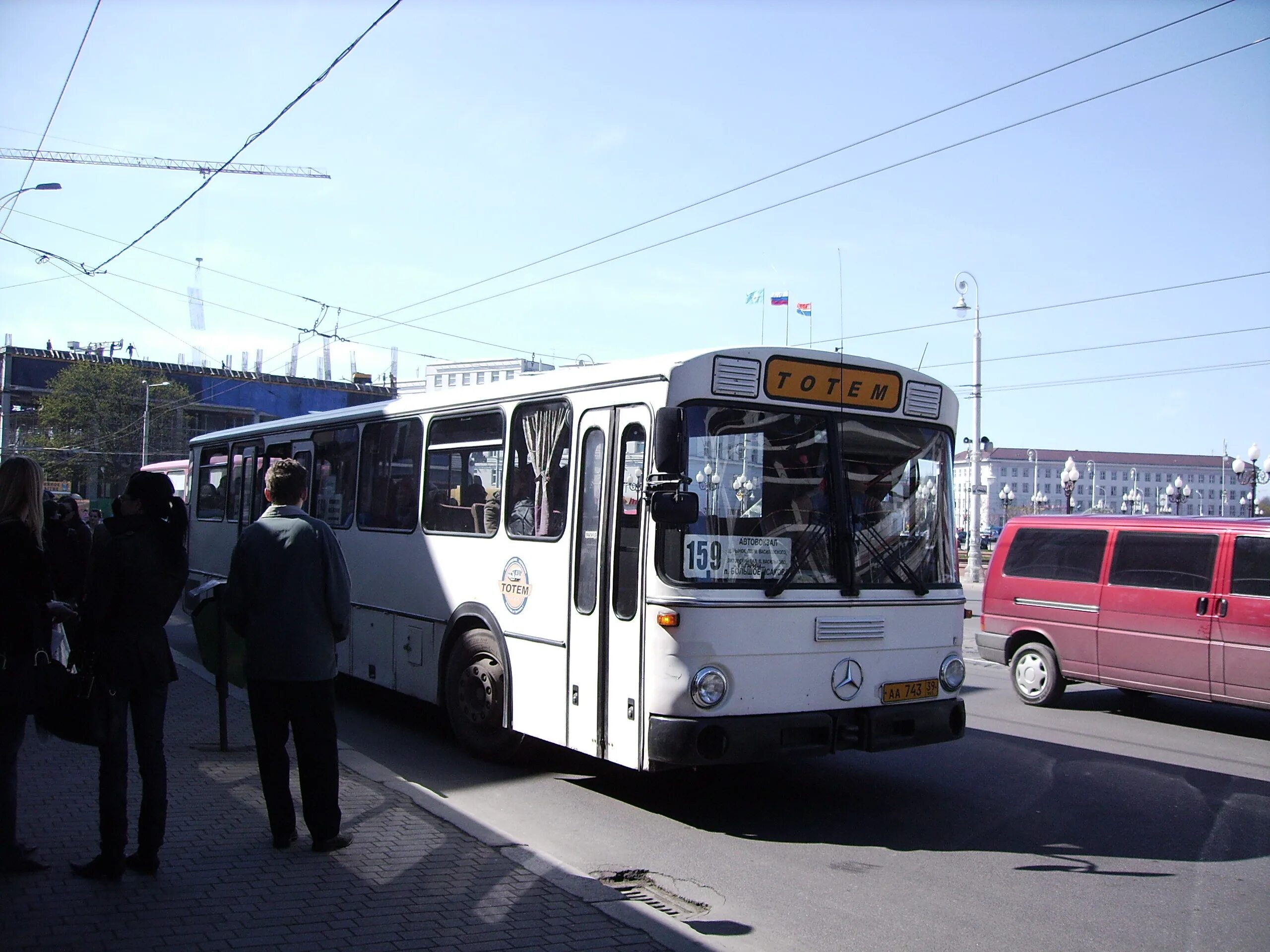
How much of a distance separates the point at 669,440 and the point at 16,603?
10.9ft

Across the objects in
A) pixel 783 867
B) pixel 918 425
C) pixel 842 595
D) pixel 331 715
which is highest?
pixel 918 425

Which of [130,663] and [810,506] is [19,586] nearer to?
[130,663]

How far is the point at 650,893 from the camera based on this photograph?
5500 millimetres

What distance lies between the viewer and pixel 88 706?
5.00 meters

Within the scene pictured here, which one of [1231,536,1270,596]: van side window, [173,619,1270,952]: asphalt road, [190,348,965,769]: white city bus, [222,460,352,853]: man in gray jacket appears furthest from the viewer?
[1231,536,1270,596]: van side window

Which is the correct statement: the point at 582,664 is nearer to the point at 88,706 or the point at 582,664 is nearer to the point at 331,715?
the point at 331,715

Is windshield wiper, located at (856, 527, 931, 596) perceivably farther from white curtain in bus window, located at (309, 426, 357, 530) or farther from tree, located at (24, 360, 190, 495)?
tree, located at (24, 360, 190, 495)

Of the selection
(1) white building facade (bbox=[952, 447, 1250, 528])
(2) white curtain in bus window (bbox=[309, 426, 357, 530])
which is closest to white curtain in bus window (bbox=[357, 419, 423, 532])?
(2) white curtain in bus window (bbox=[309, 426, 357, 530])

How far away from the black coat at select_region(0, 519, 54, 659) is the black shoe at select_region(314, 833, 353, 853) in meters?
1.67

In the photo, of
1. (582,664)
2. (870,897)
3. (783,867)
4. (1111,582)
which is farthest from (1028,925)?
(1111,582)

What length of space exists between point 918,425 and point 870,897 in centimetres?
328

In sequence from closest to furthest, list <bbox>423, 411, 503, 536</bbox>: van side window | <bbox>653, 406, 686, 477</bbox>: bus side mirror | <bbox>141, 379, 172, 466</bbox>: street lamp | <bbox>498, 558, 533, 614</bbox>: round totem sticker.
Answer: <bbox>653, 406, 686, 477</bbox>: bus side mirror < <bbox>498, 558, 533, 614</bbox>: round totem sticker < <bbox>423, 411, 503, 536</bbox>: van side window < <bbox>141, 379, 172, 466</bbox>: street lamp

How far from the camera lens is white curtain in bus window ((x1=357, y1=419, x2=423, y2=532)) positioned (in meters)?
9.80

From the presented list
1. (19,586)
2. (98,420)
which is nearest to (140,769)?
(19,586)
